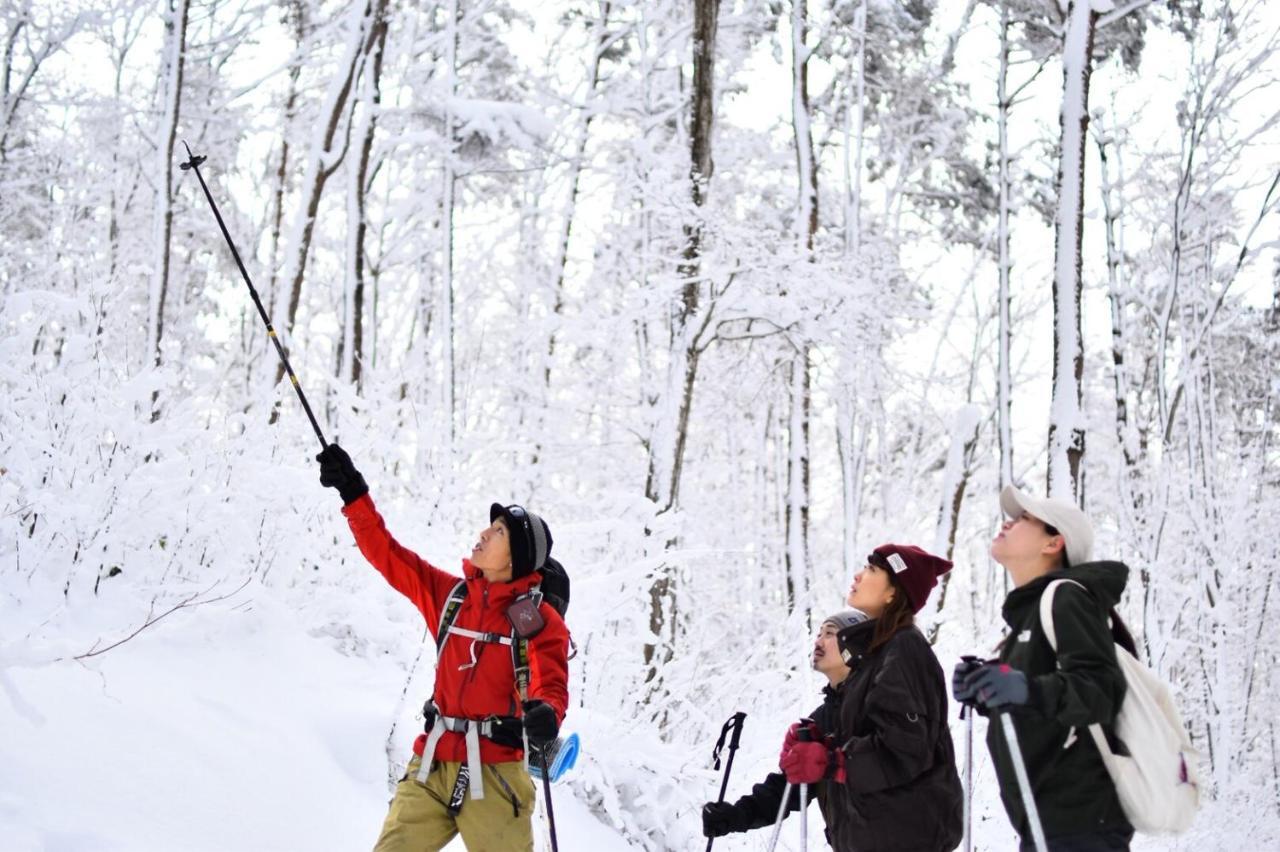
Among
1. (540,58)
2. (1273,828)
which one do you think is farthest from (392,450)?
(540,58)

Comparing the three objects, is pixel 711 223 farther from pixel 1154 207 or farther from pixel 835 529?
pixel 835 529

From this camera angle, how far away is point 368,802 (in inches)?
188

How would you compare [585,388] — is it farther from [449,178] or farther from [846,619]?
[846,619]

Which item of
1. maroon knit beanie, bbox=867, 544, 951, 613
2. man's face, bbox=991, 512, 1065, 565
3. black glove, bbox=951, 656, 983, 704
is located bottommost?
black glove, bbox=951, 656, 983, 704

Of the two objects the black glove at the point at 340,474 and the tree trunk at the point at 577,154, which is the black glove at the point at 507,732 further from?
the tree trunk at the point at 577,154

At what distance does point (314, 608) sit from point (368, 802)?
1578 millimetres

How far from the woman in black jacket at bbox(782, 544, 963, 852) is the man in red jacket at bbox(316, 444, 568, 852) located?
0.81m

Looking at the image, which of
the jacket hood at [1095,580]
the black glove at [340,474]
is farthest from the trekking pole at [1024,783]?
the black glove at [340,474]

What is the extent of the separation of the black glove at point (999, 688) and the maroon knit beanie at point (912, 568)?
78cm

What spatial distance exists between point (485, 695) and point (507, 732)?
0.13 meters

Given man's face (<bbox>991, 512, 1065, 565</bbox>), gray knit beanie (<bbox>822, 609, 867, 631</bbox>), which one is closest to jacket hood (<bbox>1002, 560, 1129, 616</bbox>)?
man's face (<bbox>991, 512, 1065, 565</bbox>)

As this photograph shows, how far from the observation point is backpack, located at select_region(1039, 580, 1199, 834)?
269 centimetres

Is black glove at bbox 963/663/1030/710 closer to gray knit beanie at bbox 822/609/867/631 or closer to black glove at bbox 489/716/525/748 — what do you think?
gray knit beanie at bbox 822/609/867/631

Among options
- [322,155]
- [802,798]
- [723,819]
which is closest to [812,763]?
[802,798]
